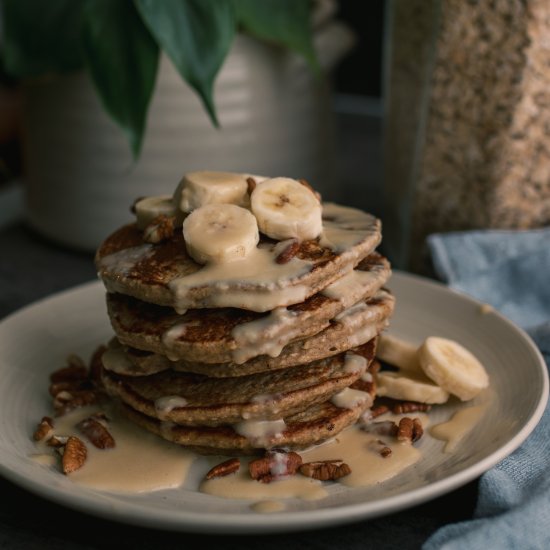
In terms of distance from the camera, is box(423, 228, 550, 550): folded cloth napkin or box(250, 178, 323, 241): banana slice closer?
box(423, 228, 550, 550): folded cloth napkin

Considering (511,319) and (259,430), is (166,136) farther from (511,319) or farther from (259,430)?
(259,430)

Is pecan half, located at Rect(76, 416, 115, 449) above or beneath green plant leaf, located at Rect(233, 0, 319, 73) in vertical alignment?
beneath

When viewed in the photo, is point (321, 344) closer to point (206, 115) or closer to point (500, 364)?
point (500, 364)

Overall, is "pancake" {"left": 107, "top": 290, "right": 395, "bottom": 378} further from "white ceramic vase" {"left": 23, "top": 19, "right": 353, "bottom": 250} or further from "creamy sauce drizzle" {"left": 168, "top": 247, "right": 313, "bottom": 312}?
"white ceramic vase" {"left": 23, "top": 19, "right": 353, "bottom": 250}

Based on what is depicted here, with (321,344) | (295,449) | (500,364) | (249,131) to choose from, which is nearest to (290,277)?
(321,344)

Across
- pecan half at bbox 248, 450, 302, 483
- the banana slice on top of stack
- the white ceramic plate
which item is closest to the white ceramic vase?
the white ceramic plate
